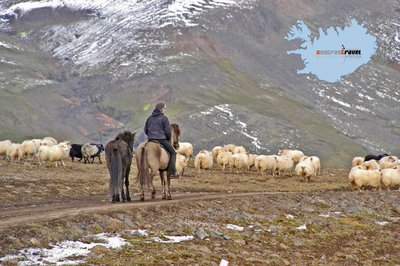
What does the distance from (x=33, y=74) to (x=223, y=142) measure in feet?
150

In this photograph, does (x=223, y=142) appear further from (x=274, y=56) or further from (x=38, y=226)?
(x=38, y=226)

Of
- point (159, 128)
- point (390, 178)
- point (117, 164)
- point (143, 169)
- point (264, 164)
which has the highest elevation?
point (159, 128)

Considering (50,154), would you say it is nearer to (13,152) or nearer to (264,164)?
(13,152)

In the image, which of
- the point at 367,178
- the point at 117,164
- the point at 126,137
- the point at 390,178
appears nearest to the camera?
the point at 117,164

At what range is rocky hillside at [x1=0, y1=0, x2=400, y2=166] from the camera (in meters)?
114

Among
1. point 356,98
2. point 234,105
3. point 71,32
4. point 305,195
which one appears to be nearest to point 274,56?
point 356,98

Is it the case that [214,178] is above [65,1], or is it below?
below

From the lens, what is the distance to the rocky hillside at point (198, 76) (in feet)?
376

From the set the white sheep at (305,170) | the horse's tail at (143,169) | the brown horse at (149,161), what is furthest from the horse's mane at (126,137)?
the white sheep at (305,170)

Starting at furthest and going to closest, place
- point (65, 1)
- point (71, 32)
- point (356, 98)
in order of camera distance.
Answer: point (65, 1)
point (71, 32)
point (356, 98)

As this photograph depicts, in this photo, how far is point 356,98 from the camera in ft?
490

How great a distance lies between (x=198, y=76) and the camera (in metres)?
Answer: 136

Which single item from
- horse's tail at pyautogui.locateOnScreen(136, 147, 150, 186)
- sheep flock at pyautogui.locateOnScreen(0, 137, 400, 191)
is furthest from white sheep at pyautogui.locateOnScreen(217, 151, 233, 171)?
horse's tail at pyautogui.locateOnScreen(136, 147, 150, 186)

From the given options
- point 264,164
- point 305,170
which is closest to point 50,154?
point 264,164
